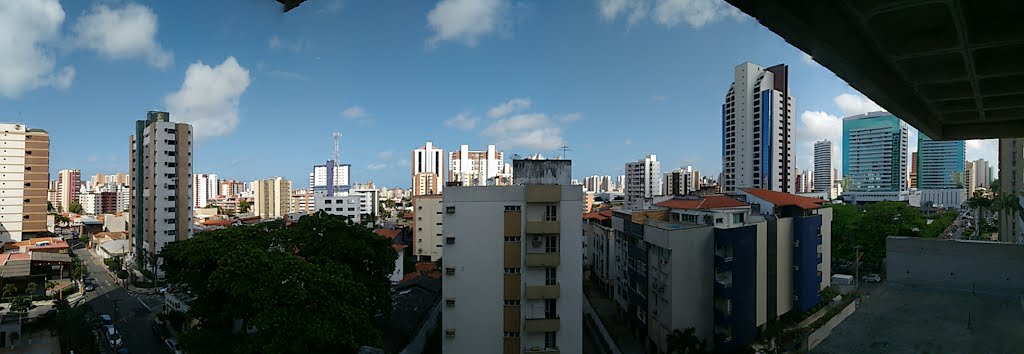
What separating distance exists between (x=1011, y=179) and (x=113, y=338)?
113ft

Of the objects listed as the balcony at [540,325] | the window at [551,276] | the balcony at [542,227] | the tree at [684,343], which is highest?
Result: the balcony at [542,227]

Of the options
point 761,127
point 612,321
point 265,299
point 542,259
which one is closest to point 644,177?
point 761,127

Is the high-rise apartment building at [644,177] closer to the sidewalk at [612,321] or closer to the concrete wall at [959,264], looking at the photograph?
the sidewalk at [612,321]

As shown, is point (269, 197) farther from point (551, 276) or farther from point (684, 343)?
point (684, 343)

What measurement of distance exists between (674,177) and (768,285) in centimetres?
3657

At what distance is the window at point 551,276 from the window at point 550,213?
49.2 inches

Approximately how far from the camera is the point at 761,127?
102 feet

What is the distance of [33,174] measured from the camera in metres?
29.3

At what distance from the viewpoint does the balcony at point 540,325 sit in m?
11.2

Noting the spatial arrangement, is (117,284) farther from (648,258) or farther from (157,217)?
(648,258)

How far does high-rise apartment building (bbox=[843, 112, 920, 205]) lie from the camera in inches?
2053

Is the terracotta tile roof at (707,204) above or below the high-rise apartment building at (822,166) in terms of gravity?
below

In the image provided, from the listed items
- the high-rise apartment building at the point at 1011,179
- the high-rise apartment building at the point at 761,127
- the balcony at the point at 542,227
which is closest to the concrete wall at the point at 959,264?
the balcony at the point at 542,227

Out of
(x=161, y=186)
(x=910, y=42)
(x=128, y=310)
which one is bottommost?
(x=128, y=310)
